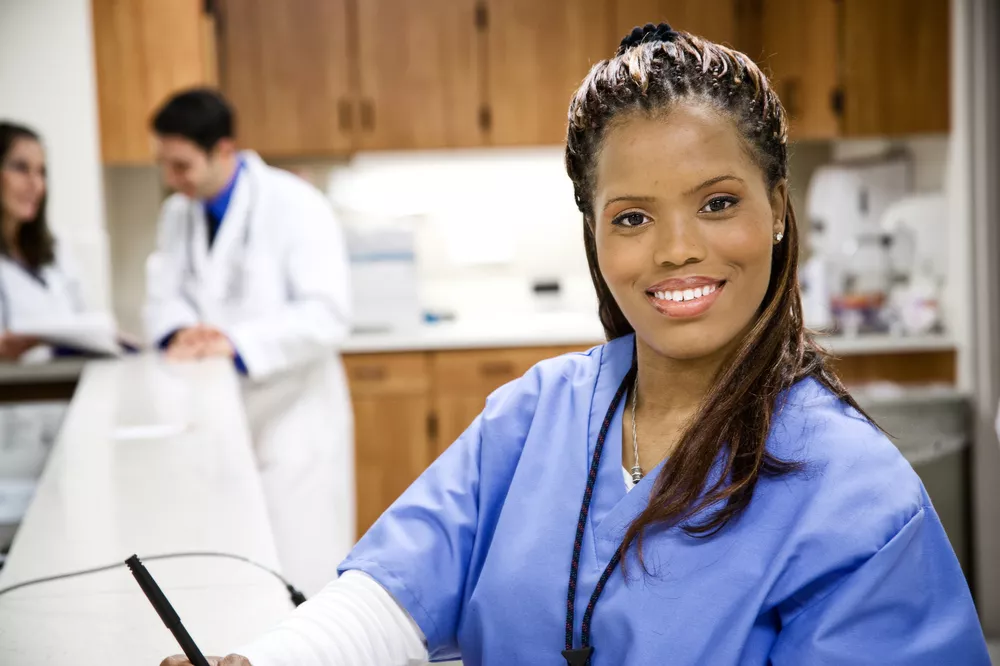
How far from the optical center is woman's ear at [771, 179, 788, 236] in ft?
3.33

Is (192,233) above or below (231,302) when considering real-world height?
above

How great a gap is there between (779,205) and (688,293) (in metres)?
0.14

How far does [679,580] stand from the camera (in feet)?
2.90

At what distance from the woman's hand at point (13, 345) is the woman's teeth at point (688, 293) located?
83.1 inches

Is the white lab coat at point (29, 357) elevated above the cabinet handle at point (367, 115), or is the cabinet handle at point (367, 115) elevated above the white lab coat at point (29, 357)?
the cabinet handle at point (367, 115)

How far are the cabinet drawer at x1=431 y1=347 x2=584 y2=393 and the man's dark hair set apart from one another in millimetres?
1239

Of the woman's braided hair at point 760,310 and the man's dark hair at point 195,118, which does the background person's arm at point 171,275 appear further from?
the woman's braided hair at point 760,310

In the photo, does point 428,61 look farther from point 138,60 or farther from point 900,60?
point 900,60

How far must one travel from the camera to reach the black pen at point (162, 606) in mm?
792

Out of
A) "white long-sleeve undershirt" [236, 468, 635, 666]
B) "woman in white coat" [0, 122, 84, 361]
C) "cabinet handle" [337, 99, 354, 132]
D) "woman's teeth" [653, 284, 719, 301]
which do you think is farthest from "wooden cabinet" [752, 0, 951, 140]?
"white long-sleeve undershirt" [236, 468, 635, 666]

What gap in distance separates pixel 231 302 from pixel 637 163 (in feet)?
7.13

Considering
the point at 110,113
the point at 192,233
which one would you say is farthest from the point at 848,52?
the point at 110,113

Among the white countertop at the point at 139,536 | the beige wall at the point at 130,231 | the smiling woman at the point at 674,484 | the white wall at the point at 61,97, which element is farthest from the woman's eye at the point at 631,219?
the beige wall at the point at 130,231

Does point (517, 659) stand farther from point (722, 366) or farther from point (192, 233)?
point (192, 233)
